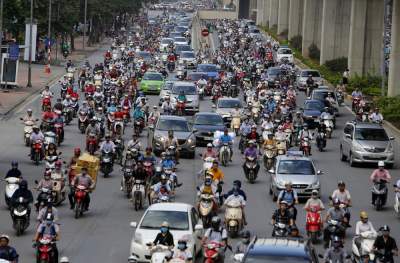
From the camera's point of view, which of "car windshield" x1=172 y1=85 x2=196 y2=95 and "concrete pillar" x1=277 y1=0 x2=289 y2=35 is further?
"concrete pillar" x1=277 y1=0 x2=289 y2=35

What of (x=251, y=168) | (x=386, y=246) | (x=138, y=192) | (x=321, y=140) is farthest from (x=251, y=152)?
(x=386, y=246)

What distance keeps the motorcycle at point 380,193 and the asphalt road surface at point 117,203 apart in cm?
26

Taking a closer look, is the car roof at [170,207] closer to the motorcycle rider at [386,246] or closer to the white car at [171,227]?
the white car at [171,227]

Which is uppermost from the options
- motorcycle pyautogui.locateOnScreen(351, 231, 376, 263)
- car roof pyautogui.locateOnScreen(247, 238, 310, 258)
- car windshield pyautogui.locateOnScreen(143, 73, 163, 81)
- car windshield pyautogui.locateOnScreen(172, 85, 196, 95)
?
car windshield pyautogui.locateOnScreen(143, 73, 163, 81)

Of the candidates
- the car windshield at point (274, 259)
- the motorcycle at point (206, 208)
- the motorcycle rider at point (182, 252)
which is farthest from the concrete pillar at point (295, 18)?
the car windshield at point (274, 259)

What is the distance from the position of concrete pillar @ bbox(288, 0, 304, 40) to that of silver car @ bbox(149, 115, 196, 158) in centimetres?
7930

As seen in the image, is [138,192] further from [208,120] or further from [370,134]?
[208,120]

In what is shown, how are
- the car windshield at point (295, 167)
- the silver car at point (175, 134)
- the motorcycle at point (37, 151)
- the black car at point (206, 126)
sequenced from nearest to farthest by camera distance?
1. the car windshield at point (295, 167)
2. the motorcycle at point (37, 151)
3. the silver car at point (175, 134)
4. the black car at point (206, 126)

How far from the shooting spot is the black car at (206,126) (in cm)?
4878

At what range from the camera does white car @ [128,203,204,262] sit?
82.6 ft

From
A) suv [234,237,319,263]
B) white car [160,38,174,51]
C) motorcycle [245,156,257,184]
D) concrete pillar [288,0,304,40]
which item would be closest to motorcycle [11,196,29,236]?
suv [234,237,319,263]

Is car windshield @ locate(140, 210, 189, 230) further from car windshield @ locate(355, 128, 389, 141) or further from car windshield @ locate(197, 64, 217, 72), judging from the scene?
→ car windshield @ locate(197, 64, 217, 72)

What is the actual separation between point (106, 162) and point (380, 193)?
911 cm

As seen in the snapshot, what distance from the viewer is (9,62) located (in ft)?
233
